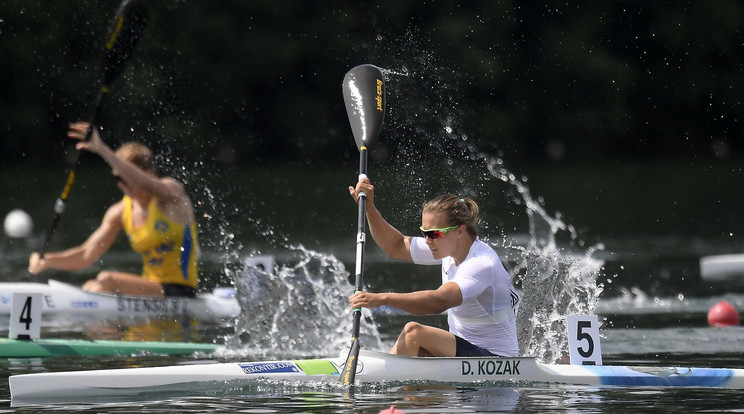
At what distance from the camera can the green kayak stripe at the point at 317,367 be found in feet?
24.4

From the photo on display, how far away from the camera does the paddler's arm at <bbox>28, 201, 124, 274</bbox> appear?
1132 centimetres

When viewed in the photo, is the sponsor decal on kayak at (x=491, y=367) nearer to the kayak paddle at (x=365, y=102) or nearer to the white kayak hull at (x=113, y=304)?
the kayak paddle at (x=365, y=102)

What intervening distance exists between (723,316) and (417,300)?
482 cm

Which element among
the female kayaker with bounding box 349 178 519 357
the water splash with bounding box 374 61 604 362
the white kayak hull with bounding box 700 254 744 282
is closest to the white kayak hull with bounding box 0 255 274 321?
the water splash with bounding box 374 61 604 362

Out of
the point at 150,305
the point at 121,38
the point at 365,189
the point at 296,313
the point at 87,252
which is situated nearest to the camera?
the point at 365,189

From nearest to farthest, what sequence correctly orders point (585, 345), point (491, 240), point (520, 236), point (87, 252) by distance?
point (585, 345) < point (87, 252) < point (491, 240) < point (520, 236)

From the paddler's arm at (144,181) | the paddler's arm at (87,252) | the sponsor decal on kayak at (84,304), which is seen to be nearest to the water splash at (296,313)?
the paddler's arm at (144,181)

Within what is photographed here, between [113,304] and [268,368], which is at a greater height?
[113,304]

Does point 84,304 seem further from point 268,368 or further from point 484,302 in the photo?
point 484,302

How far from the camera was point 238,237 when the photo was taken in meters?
19.8

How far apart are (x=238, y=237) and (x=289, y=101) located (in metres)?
19.0

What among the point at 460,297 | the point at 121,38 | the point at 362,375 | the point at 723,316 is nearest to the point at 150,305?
the point at 121,38

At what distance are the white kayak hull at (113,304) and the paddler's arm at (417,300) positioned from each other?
4.49 meters

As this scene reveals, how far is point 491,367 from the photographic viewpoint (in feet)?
24.5
